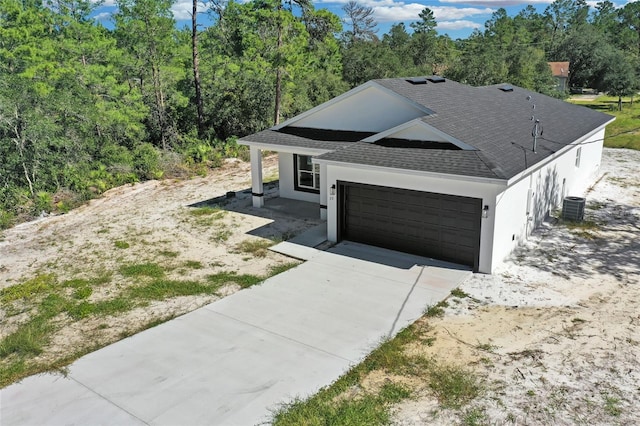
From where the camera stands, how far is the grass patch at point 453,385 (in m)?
6.94

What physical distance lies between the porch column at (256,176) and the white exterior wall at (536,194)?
8.98 meters

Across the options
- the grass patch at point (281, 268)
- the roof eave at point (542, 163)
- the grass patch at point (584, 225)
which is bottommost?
the grass patch at point (281, 268)

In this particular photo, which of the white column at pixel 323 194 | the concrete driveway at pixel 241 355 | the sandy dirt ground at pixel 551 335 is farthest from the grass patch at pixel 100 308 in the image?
the white column at pixel 323 194

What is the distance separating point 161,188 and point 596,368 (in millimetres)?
18800

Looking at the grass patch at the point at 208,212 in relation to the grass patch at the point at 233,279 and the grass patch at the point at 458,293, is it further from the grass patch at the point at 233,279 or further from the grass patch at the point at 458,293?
the grass patch at the point at 458,293

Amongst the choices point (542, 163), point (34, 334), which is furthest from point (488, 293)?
point (34, 334)

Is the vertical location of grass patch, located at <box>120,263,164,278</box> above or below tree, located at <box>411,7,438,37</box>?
below

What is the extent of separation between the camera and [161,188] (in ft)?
72.1

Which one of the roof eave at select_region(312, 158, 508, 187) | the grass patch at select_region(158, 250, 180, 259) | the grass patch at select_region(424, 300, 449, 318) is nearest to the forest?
the grass patch at select_region(158, 250, 180, 259)

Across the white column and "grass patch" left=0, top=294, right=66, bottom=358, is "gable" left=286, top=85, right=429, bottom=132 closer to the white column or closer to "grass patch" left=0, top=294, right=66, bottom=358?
the white column

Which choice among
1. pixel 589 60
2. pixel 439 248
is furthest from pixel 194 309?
pixel 589 60

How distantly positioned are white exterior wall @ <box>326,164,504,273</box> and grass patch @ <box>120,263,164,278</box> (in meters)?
4.88

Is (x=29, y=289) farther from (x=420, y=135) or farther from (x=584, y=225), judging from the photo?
(x=584, y=225)

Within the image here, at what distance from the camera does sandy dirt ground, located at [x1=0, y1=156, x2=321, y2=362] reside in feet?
32.8
